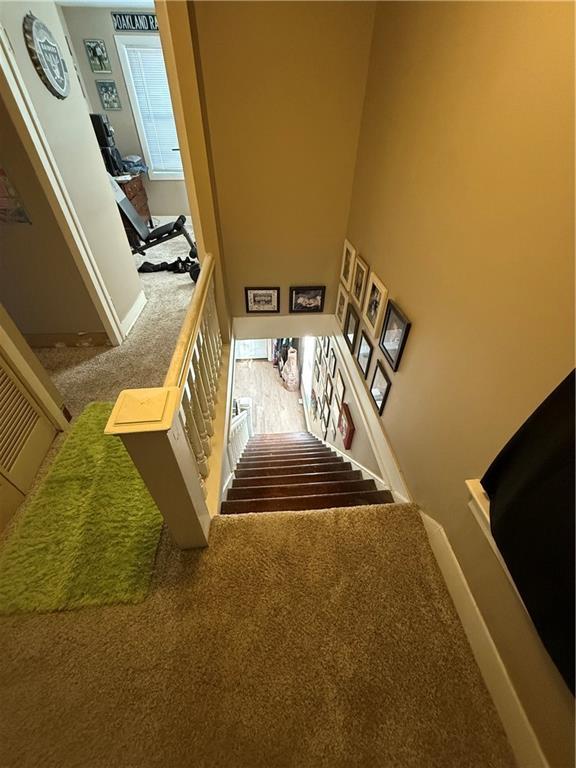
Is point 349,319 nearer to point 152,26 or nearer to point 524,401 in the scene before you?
point 524,401

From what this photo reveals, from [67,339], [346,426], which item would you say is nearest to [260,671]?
[346,426]

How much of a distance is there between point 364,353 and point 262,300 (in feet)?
3.32

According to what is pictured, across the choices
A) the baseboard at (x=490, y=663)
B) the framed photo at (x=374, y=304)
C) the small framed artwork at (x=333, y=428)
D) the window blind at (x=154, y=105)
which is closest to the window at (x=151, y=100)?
the window blind at (x=154, y=105)

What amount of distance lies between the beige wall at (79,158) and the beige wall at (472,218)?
1.94 meters

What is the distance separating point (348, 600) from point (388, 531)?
323 millimetres

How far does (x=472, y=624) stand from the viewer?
1.04m

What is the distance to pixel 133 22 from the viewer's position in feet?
14.3

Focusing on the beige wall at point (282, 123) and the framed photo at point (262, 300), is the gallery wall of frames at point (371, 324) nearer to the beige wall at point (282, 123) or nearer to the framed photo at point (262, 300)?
the beige wall at point (282, 123)

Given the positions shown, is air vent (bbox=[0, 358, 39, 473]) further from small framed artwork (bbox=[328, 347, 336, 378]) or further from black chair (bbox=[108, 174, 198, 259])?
black chair (bbox=[108, 174, 198, 259])

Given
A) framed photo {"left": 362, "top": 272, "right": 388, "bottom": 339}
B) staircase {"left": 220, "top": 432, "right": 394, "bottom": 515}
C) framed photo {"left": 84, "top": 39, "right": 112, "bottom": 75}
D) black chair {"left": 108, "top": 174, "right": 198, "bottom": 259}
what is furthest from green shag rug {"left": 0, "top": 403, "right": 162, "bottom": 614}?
framed photo {"left": 84, "top": 39, "right": 112, "bottom": 75}

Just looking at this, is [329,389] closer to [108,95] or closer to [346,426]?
[346,426]

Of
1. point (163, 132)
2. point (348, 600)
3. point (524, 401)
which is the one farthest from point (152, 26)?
point (348, 600)

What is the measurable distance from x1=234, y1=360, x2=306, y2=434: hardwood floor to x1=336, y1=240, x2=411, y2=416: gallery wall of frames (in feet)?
9.42

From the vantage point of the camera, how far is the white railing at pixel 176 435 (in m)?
0.83
